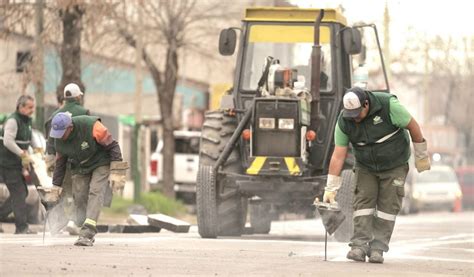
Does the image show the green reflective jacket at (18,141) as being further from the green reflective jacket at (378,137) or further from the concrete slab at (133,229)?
the green reflective jacket at (378,137)

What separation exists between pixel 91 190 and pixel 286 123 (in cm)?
361

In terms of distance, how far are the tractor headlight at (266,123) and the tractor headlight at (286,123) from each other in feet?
0.30

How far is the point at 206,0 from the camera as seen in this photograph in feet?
122

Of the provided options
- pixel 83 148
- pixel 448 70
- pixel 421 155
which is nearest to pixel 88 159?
pixel 83 148

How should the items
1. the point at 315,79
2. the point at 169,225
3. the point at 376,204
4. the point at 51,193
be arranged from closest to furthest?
the point at 376,204, the point at 51,193, the point at 315,79, the point at 169,225

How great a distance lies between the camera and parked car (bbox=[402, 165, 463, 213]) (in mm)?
40969

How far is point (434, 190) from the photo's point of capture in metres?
41.7

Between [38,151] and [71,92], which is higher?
[71,92]

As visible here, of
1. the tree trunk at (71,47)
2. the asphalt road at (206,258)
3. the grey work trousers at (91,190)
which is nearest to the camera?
the asphalt road at (206,258)

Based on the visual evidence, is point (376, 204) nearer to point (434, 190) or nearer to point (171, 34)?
point (171, 34)

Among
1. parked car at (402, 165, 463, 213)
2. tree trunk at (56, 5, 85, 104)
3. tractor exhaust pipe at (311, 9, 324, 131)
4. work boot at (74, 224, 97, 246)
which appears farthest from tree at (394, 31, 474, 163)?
work boot at (74, 224, 97, 246)

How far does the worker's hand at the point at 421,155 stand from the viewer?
13.2 meters

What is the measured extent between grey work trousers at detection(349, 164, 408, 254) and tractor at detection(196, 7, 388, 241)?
3932 mm

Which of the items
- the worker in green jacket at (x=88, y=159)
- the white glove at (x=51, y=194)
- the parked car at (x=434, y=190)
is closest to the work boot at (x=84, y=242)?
the worker in green jacket at (x=88, y=159)
